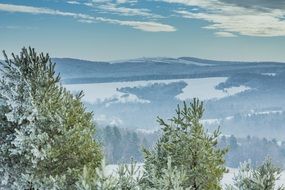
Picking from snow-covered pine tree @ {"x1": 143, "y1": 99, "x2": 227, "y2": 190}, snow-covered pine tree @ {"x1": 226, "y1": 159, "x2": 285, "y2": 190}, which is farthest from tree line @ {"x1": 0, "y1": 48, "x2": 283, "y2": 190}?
snow-covered pine tree @ {"x1": 226, "y1": 159, "x2": 285, "y2": 190}

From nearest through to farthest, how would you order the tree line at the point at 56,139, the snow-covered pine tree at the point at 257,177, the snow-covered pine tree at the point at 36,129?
the snow-covered pine tree at the point at 257,177 < the tree line at the point at 56,139 < the snow-covered pine tree at the point at 36,129

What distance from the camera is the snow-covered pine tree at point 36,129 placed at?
44.8ft

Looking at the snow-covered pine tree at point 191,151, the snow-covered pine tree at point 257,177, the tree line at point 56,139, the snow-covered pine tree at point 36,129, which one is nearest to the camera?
Answer: the snow-covered pine tree at point 257,177

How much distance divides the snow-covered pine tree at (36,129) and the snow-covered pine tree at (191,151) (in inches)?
104

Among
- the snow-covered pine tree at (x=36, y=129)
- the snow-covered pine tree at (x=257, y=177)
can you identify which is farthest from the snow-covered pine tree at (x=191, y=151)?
the snow-covered pine tree at (x=36, y=129)

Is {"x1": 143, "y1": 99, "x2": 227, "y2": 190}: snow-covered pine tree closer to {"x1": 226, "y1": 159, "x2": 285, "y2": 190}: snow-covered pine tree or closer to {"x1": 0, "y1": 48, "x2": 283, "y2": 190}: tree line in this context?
{"x1": 0, "y1": 48, "x2": 283, "y2": 190}: tree line

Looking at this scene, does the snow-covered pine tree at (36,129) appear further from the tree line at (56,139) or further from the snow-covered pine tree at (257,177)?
the snow-covered pine tree at (257,177)

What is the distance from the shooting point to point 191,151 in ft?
39.8

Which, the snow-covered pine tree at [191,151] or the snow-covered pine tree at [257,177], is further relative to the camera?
the snow-covered pine tree at [191,151]

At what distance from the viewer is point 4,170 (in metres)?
14.3

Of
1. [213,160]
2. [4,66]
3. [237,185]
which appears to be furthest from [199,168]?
[4,66]

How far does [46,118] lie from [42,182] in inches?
65.2

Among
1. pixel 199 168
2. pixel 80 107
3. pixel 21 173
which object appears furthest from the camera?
pixel 80 107

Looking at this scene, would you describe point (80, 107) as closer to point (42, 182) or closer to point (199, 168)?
point (42, 182)
